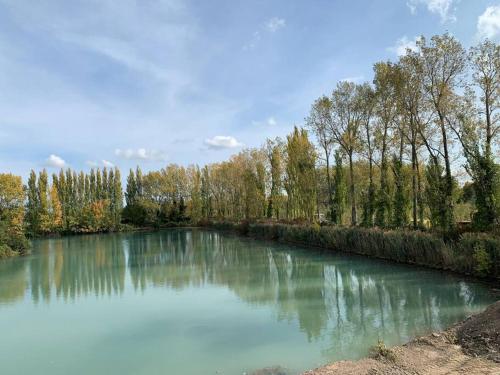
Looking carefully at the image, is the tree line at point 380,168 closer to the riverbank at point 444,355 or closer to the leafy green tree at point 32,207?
the leafy green tree at point 32,207

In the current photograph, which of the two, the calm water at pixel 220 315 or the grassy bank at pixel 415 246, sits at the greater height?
the grassy bank at pixel 415 246

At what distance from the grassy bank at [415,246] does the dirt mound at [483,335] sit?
198 inches

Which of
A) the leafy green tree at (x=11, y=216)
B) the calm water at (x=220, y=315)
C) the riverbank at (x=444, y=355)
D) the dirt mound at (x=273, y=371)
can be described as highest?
the leafy green tree at (x=11, y=216)

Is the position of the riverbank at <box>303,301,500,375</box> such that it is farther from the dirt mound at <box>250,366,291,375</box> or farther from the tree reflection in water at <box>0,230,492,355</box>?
the tree reflection in water at <box>0,230,492,355</box>

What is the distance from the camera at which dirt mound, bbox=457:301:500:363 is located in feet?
17.7

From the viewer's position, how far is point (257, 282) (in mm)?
13734

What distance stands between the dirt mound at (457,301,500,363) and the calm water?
106cm

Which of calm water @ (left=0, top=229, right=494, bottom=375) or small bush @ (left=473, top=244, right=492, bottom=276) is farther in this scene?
small bush @ (left=473, top=244, right=492, bottom=276)

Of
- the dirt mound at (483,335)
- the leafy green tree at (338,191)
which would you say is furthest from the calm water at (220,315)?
the leafy green tree at (338,191)

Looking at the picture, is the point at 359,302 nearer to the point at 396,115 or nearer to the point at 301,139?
the point at 396,115

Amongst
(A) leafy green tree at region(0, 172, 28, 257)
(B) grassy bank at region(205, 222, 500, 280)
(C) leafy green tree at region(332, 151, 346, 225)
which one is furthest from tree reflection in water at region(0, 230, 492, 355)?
(A) leafy green tree at region(0, 172, 28, 257)

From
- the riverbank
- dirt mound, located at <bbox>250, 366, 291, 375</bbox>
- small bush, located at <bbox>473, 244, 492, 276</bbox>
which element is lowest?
dirt mound, located at <bbox>250, 366, 291, 375</bbox>

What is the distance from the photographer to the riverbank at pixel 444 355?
16.3 feet

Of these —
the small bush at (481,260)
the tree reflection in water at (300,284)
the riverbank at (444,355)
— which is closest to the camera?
the riverbank at (444,355)
